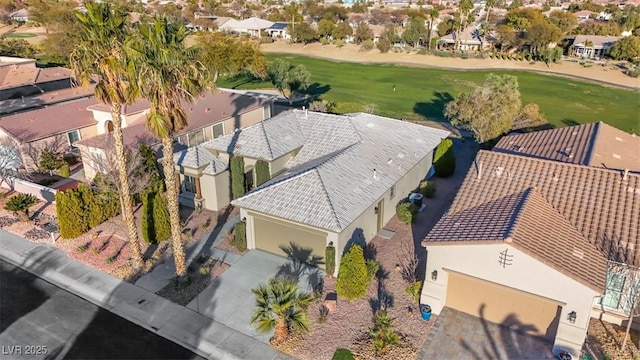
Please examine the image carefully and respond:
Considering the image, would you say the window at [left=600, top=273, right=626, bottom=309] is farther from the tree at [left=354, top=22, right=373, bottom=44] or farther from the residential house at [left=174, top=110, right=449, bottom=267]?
the tree at [left=354, top=22, right=373, bottom=44]

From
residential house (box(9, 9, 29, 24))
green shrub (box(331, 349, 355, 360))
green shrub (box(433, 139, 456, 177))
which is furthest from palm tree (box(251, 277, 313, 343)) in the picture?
residential house (box(9, 9, 29, 24))

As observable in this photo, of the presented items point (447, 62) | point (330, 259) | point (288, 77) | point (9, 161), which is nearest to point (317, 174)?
point (330, 259)

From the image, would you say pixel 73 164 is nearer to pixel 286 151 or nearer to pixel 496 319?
pixel 286 151

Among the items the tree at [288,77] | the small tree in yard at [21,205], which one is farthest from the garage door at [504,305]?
the tree at [288,77]

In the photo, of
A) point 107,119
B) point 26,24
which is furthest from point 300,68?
point 26,24

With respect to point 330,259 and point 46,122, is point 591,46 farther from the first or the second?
point 46,122
